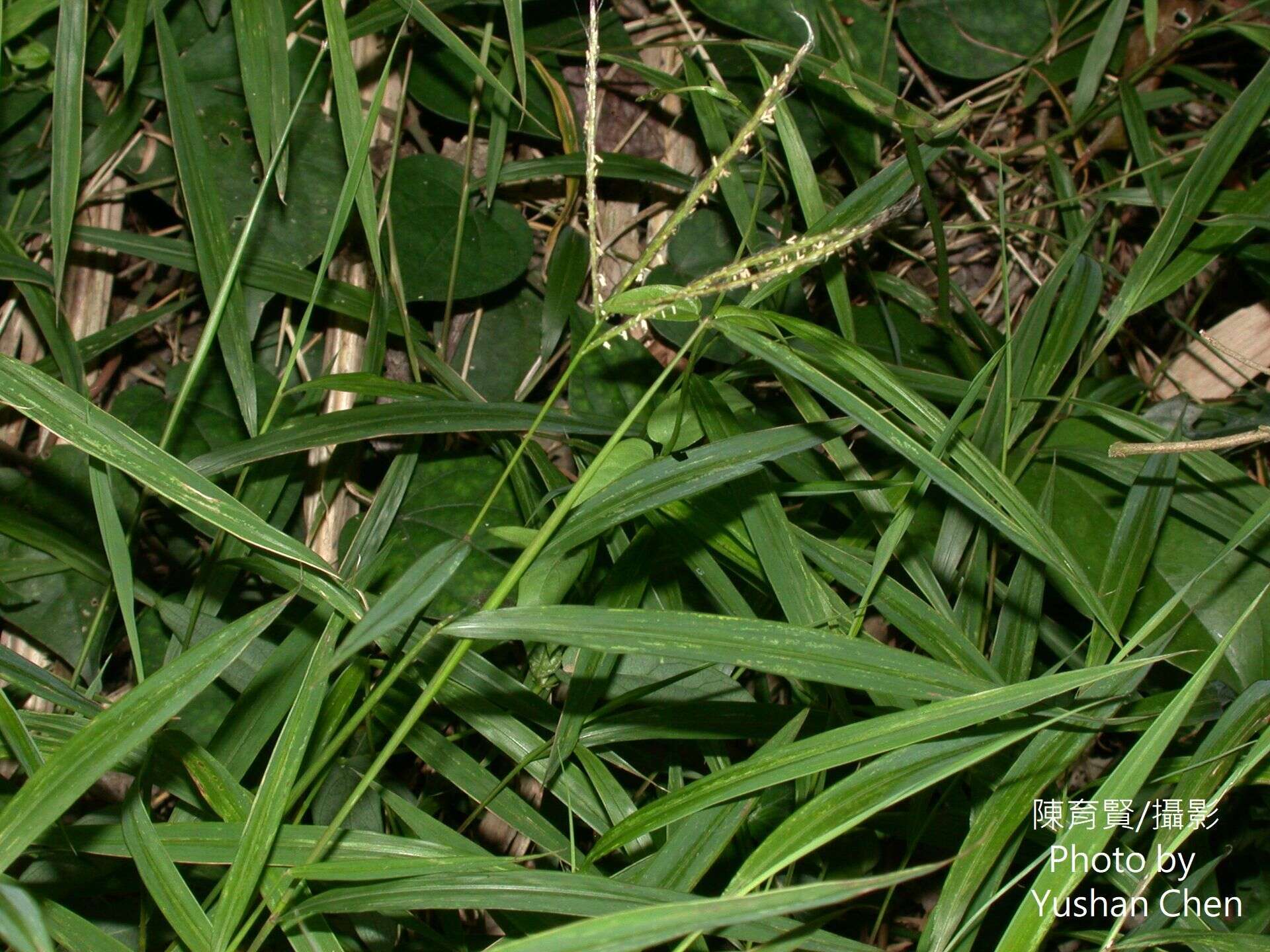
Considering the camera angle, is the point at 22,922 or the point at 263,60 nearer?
the point at 22,922

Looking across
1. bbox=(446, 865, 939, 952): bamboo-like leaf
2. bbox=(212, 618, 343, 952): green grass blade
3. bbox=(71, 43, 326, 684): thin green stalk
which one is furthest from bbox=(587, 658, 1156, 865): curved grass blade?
bbox=(71, 43, 326, 684): thin green stalk

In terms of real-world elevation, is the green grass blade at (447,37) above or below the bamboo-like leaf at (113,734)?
above

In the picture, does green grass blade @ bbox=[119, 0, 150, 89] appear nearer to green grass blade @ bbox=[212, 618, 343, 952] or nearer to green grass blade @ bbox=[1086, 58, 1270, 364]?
green grass blade @ bbox=[212, 618, 343, 952]

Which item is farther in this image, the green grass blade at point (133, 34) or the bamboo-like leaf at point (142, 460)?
the green grass blade at point (133, 34)

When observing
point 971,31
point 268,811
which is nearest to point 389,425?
point 268,811

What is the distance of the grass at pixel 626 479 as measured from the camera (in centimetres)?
67

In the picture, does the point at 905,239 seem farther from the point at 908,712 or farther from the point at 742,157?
the point at 908,712

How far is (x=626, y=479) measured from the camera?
0.75 m

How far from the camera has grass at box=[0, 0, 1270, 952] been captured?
0.67 m

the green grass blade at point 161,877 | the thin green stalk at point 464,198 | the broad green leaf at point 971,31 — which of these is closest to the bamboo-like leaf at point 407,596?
the green grass blade at point 161,877

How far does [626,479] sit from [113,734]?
0.41 meters

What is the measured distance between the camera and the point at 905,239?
1.22m

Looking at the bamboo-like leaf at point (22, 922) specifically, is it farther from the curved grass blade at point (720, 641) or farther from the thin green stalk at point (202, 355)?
the thin green stalk at point (202, 355)

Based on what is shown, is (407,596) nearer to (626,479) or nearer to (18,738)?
(626,479)
